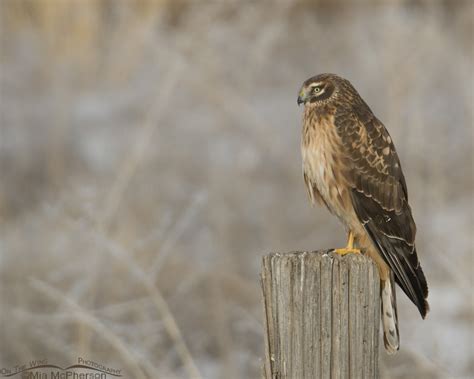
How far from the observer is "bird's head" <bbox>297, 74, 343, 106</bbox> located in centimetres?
414

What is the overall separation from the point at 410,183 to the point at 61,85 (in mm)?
4597

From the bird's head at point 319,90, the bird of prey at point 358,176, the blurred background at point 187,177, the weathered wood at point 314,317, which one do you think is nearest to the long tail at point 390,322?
the bird of prey at point 358,176

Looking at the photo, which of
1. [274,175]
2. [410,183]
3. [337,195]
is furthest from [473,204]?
[337,195]

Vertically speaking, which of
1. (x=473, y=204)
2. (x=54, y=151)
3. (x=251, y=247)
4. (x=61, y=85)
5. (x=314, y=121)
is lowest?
(x=314, y=121)

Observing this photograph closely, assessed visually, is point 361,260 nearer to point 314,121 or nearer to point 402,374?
point 314,121

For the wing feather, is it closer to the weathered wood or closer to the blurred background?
the blurred background

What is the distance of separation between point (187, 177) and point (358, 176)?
4863 mm

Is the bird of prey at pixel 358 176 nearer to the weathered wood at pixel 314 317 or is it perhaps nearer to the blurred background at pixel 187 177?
the blurred background at pixel 187 177

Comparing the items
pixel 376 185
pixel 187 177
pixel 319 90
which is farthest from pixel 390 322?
pixel 187 177

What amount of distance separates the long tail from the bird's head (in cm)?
89

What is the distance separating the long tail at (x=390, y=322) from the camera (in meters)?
3.86

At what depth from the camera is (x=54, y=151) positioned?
9531 millimetres

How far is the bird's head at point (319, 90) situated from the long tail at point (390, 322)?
2.91 feet

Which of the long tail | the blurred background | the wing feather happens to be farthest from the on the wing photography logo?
the wing feather
